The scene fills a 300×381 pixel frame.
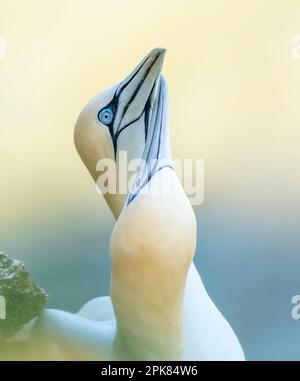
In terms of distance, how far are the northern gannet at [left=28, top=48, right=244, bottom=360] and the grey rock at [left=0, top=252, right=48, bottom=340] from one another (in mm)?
41

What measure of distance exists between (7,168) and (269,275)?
1.06 metres

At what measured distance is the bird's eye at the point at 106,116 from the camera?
6.45 ft

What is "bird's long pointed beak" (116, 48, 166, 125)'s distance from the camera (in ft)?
6.15

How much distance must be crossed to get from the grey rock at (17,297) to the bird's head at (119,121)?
0.32 metres

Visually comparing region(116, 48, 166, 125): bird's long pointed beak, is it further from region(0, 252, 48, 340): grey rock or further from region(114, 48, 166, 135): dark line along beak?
region(0, 252, 48, 340): grey rock

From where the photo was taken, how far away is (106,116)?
1969 millimetres

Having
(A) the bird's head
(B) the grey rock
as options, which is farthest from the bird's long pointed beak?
(B) the grey rock

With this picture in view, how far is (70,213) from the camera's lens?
103 inches

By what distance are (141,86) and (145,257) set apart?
514 mm

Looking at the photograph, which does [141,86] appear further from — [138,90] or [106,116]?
[106,116]

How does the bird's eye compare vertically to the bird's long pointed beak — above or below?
below

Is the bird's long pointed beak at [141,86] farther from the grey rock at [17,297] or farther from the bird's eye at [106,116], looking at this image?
the grey rock at [17,297]

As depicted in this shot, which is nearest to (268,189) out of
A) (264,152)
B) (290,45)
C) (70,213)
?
(264,152)

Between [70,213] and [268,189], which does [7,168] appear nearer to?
[70,213]
